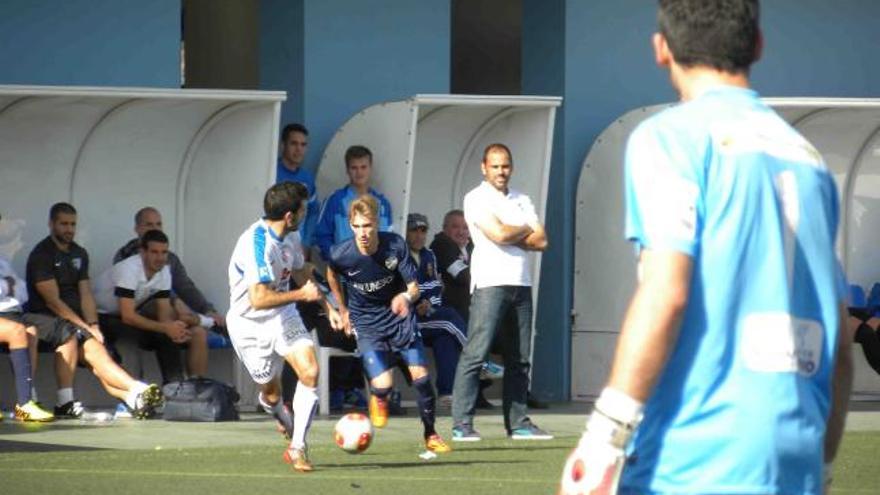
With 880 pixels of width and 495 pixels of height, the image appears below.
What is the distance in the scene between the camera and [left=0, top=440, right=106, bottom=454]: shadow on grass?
12.2 metres

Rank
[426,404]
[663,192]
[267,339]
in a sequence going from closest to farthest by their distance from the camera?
[663,192] → [267,339] → [426,404]

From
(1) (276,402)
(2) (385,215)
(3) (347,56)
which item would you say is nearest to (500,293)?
(1) (276,402)

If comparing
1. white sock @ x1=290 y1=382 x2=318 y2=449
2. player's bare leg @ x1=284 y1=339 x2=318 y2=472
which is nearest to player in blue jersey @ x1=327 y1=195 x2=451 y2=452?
player's bare leg @ x1=284 y1=339 x2=318 y2=472

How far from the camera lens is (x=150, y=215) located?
15.5 m

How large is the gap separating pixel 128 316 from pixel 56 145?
1.82 metres

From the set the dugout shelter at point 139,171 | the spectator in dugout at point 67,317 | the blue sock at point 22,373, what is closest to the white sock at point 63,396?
the spectator in dugout at point 67,317

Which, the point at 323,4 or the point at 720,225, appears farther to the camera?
the point at 323,4

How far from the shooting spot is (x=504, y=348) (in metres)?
13.3

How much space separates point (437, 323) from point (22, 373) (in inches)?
142

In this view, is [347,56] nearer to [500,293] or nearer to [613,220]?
[613,220]

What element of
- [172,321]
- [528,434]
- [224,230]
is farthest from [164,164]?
[528,434]

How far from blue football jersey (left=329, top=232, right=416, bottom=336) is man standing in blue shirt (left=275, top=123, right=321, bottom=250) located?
3.09 meters

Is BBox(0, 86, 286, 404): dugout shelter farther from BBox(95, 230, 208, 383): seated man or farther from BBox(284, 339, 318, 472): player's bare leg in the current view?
BBox(284, 339, 318, 472): player's bare leg

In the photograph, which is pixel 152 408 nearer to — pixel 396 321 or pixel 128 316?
pixel 128 316
